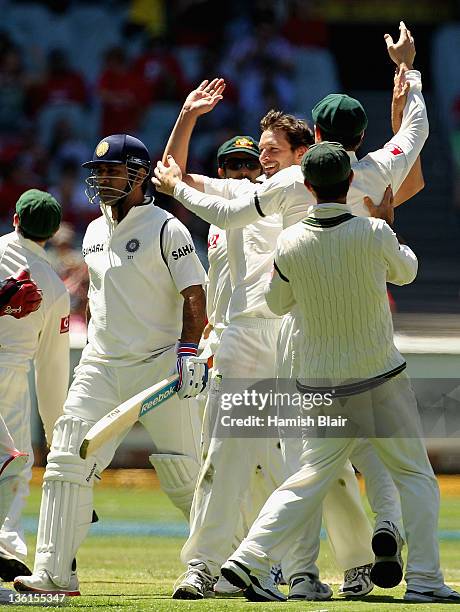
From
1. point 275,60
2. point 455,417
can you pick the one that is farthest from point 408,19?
point 455,417

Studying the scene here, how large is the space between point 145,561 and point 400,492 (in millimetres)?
2540

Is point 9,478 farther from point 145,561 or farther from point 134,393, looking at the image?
point 145,561

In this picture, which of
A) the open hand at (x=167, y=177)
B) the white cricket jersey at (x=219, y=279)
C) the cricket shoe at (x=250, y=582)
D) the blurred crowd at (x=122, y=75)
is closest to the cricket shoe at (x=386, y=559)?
the cricket shoe at (x=250, y=582)

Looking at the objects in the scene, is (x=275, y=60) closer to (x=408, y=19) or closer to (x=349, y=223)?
(x=408, y=19)

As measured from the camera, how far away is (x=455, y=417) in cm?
1223

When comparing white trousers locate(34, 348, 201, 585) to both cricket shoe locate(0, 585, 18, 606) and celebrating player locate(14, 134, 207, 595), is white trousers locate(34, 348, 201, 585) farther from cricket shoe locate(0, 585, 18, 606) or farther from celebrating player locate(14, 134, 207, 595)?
cricket shoe locate(0, 585, 18, 606)

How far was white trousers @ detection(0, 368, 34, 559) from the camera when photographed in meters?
7.20

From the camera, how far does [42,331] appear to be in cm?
740

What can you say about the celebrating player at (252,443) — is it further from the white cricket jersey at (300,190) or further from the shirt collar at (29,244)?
the shirt collar at (29,244)

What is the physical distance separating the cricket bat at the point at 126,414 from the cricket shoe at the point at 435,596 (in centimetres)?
140

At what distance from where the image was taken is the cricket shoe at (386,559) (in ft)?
20.4

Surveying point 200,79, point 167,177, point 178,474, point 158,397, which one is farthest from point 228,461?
point 200,79

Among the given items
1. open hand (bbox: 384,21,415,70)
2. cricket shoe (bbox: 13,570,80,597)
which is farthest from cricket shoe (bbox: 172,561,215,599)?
open hand (bbox: 384,21,415,70)

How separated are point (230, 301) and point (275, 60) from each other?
1137cm
